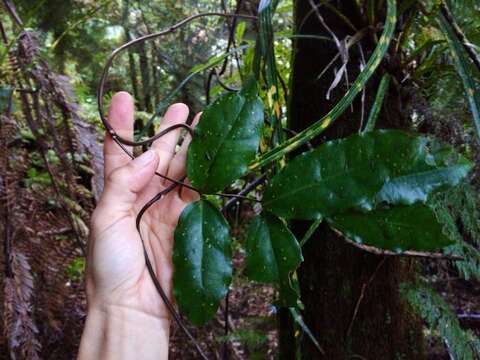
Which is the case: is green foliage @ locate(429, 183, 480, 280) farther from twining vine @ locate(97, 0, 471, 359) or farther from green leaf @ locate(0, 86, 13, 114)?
green leaf @ locate(0, 86, 13, 114)

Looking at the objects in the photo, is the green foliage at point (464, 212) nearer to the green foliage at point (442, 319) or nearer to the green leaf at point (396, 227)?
the green foliage at point (442, 319)

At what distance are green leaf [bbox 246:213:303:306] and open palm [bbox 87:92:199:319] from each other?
0.64 feet

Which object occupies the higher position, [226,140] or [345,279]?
[226,140]

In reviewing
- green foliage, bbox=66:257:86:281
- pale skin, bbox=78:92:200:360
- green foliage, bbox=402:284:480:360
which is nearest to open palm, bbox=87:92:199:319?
pale skin, bbox=78:92:200:360

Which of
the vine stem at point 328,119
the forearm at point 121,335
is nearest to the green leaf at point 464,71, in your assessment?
the vine stem at point 328,119

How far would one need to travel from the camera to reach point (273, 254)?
0.47 m

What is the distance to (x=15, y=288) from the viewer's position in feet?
3.11

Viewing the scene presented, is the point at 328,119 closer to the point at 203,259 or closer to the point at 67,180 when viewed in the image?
the point at 203,259

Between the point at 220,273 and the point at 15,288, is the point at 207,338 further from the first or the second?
the point at 220,273

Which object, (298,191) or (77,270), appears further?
(77,270)

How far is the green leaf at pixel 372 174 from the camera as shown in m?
0.43

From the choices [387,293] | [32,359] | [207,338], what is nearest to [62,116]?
[32,359]

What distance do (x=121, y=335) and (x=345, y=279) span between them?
0.33 m

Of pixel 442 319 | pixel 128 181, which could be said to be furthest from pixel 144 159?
pixel 442 319
